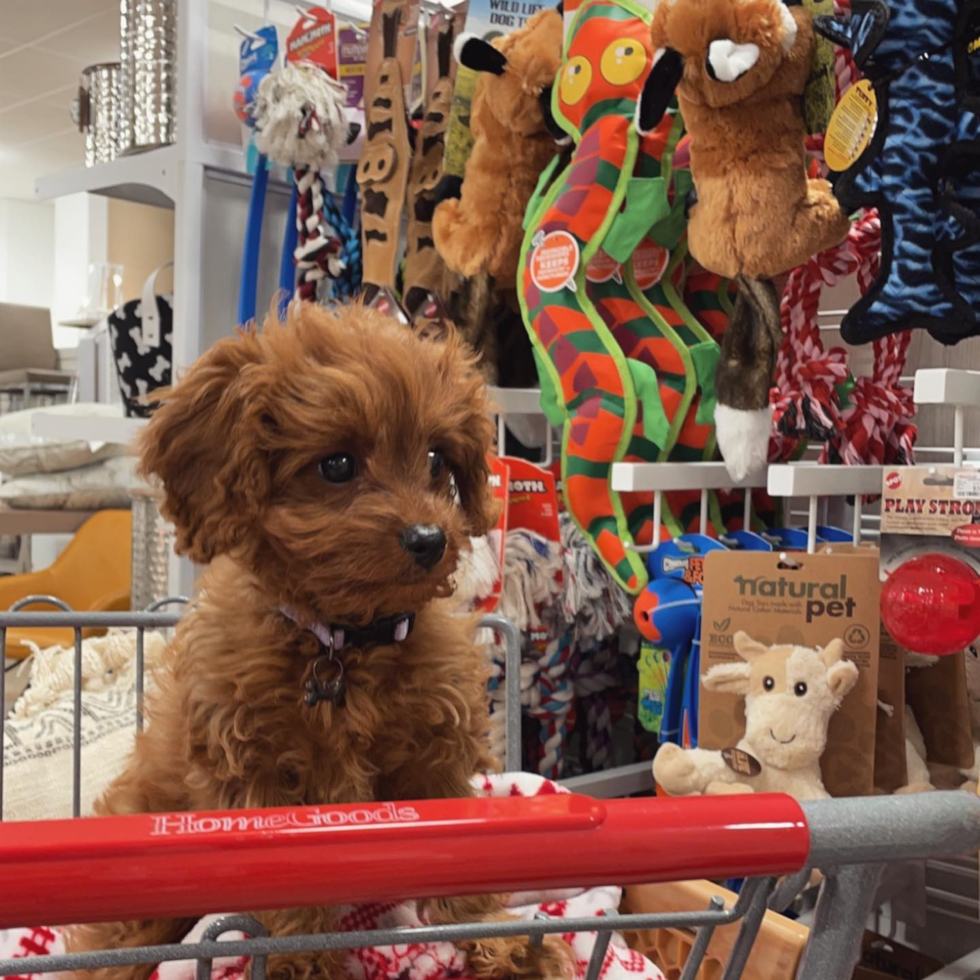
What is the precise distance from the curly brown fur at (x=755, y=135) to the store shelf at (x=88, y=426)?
111 cm

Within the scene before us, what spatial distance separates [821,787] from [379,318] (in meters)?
0.72

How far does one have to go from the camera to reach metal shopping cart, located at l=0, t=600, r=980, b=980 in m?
0.43

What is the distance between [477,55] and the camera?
1671 millimetres

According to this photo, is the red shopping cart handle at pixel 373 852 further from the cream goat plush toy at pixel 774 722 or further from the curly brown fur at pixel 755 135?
the curly brown fur at pixel 755 135

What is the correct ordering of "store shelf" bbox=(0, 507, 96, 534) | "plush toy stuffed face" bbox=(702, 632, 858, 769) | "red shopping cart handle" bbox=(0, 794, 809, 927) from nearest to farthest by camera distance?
1. "red shopping cart handle" bbox=(0, 794, 809, 927)
2. "plush toy stuffed face" bbox=(702, 632, 858, 769)
3. "store shelf" bbox=(0, 507, 96, 534)

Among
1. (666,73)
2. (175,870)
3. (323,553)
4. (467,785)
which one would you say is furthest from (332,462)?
(666,73)

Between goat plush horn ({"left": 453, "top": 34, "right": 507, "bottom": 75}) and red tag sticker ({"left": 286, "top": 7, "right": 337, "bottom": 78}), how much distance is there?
0.50 metres

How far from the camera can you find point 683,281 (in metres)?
1.76

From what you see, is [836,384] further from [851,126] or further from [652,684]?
[652,684]

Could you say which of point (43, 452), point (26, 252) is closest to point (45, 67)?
point (43, 452)

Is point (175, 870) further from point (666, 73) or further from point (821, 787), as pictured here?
point (666, 73)

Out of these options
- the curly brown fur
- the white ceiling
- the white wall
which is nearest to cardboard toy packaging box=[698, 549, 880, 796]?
the curly brown fur

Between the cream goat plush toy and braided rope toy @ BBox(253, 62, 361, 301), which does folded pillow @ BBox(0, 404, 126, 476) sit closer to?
braided rope toy @ BBox(253, 62, 361, 301)

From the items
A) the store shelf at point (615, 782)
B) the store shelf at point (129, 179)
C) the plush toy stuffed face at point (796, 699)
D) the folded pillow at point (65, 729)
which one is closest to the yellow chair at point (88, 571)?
the folded pillow at point (65, 729)
